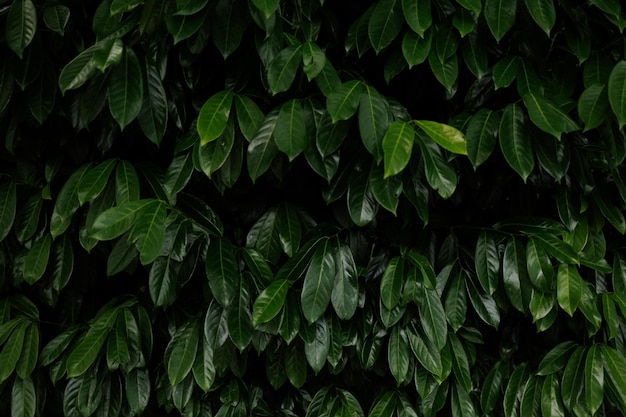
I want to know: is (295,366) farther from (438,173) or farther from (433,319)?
(438,173)

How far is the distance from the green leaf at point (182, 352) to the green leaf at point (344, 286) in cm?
32

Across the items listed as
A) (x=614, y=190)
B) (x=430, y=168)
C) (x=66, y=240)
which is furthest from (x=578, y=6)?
(x=66, y=240)

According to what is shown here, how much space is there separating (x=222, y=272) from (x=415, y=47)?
23.3 inches

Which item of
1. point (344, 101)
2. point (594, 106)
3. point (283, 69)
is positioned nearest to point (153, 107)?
point (283, 69)

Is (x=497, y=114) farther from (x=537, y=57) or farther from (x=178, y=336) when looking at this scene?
(x=178, y=336)

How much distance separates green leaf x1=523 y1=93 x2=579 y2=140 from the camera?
1214mm

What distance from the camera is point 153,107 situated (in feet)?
4.46

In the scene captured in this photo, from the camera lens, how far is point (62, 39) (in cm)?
150

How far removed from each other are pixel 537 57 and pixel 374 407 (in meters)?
0.86

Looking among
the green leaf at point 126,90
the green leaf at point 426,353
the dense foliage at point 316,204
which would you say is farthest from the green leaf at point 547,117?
the green leaf at point 126,90

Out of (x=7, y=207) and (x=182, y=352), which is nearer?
(x=182, y=352)

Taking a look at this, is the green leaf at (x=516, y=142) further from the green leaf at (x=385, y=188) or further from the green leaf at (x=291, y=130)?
the green leaf at (x=291, y=130)

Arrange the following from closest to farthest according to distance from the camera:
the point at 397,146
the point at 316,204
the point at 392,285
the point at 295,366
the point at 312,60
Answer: the point at 397,146 < the point at 312,60 < the point at 392,285 < the point at 295,366 < the point at 316,204

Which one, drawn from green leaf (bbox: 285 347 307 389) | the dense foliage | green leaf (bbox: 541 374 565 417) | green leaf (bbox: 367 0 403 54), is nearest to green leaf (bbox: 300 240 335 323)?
the dense foliage
